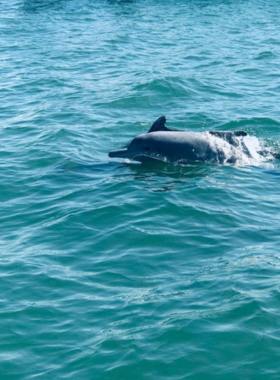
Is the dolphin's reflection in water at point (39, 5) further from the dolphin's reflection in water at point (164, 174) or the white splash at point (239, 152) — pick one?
the dolphin's reflection in water at point (164, 174)

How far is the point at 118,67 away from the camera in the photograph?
79.0 ft

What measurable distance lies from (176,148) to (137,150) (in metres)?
0.92

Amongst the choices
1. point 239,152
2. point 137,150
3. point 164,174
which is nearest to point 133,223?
point 164,174

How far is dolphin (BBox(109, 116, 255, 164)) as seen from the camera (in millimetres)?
15039

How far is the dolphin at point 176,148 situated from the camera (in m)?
15.0

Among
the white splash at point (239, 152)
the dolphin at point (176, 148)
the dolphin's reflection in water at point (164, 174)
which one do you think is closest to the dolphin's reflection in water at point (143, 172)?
the dolphin's reflection in water at point (164, 174)

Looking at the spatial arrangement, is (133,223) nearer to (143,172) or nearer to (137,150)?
(143,172)

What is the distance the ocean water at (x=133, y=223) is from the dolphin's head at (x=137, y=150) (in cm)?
34

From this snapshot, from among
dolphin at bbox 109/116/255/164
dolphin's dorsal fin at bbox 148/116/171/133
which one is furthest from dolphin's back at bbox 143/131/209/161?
dolphin's dorsal fin at bbox 148/116/171/133

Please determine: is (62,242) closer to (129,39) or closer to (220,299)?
(220,299)

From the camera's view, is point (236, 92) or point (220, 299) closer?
point (220, 299)

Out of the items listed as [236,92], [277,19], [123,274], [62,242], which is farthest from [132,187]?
[277,19]

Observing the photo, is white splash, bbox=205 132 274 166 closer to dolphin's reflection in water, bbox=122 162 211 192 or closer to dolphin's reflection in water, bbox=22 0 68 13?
dolphin's reflection in water, bbox=122 162 211 192

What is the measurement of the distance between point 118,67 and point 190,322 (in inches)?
644
